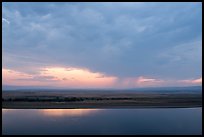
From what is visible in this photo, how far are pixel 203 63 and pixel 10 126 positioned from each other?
545 cm

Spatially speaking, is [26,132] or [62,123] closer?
[26,132]

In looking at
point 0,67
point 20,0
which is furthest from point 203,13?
point 0,67

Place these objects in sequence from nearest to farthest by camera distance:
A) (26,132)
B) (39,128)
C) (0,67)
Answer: (0,67) → (26,132) → (39,128)

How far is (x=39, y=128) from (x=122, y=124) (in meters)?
2.02

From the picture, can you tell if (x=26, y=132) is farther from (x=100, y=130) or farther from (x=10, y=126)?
(x=100, y=130)

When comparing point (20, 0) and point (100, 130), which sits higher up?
point (20, 0)

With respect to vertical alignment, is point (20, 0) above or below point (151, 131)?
above

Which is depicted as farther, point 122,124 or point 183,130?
point 122,124

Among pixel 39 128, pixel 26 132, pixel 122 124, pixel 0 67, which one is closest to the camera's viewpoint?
pixel 0 67

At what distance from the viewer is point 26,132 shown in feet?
18.5

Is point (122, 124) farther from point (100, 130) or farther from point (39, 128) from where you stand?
point (39, 128)

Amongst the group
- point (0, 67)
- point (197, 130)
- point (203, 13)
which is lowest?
point (197, 130)

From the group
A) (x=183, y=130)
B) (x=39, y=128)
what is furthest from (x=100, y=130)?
(x=183, y=130)

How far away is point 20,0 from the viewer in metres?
1.92
